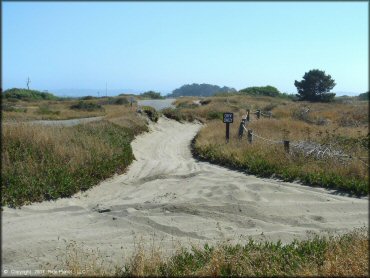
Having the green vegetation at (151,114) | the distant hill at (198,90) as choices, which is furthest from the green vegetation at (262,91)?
the distant hill at (198,90)

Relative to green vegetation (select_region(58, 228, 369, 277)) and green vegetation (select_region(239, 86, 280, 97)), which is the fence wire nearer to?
green vegetation (select_region(58, 228, 369, 277))

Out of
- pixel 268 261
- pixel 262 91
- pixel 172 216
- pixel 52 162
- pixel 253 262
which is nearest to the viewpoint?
pixel 268 261

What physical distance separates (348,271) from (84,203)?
21.8 feet

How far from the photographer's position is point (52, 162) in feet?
36.2

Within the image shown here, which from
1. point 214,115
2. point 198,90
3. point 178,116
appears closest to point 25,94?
point 214,115

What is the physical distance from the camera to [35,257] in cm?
615

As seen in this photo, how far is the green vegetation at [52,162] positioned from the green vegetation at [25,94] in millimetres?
53503

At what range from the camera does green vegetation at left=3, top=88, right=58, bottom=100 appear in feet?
212

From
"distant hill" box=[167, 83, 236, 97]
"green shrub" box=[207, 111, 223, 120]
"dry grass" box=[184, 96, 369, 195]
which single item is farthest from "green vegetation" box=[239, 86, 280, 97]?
"distant hill" box=[167, 83, 236, 97]

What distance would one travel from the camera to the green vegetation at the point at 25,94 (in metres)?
64.8

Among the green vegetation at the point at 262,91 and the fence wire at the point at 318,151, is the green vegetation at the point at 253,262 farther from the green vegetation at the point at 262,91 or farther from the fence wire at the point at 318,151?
the green vegetation at the point at 262,91

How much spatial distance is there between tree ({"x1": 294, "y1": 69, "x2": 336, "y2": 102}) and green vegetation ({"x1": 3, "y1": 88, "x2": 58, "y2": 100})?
173 feet

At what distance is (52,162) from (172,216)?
471cm

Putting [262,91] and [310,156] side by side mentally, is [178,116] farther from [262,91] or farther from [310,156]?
[262,91]
